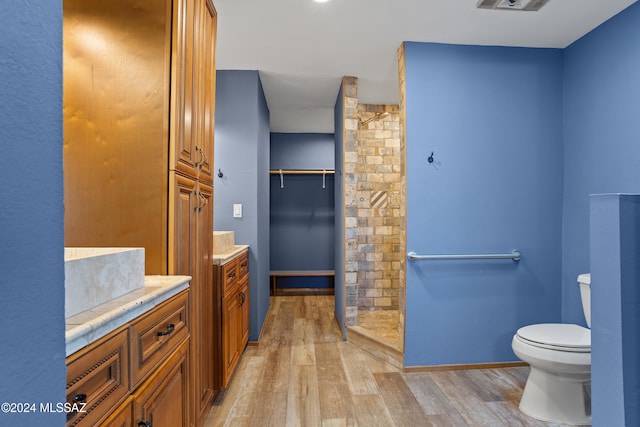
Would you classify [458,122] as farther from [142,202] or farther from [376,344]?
[142,202]

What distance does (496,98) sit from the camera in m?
2.45

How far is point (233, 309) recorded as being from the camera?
2.24 m

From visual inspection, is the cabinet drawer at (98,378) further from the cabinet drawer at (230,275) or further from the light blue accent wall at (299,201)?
the light blue accent wall at (299,201)

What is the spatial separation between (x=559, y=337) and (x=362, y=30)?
87.0 inches

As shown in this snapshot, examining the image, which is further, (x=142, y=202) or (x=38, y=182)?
(x=142, y=202)

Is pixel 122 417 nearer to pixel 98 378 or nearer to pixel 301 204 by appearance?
pixel 98 378

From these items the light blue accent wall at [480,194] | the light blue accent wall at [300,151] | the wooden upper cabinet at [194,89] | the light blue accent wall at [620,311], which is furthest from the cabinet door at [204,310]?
the light blue accent wall at [300,151]

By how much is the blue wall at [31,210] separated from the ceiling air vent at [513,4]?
218 centimetres

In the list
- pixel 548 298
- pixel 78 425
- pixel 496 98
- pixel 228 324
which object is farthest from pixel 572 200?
pixel 78 425

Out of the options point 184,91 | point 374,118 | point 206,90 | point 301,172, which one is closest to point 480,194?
point 374,118

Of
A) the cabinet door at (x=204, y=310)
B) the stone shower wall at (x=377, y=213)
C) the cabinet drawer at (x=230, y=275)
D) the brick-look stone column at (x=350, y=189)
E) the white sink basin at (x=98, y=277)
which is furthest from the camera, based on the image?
the stone shower wall at (x=377, y=213)

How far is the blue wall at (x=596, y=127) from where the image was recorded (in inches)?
77.2

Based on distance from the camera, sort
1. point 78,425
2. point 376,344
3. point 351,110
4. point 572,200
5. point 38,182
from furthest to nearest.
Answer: point 351,110
point 376,344
point 572,200
point 78,425
point 38,182

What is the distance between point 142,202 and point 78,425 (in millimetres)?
759
